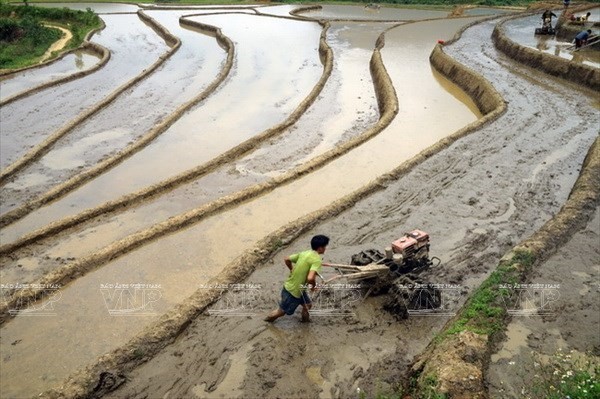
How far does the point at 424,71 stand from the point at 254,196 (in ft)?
46.6

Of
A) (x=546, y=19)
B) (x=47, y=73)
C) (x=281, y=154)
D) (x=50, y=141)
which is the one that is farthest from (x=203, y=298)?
(x=546, y=19)

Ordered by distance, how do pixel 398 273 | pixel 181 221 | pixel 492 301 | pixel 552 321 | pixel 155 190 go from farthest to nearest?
1. pixel 155 190
2. pixel 181 221
3. pixel 398 273
4. pixel 492 301
5. pixel 552 321

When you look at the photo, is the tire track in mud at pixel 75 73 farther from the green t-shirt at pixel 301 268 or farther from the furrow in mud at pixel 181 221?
the green t-shirt at pixel 301 268

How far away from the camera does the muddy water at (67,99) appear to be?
15163mm

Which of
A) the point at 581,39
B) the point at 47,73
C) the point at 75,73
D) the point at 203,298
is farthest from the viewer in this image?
the point at 47,73

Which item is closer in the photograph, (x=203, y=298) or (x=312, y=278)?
(x=312, y=278)

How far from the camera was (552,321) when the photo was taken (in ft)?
21.7

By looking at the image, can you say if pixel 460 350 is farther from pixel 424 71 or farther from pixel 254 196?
pixel 424 71

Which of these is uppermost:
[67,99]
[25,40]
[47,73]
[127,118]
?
[25,40]

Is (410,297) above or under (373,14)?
under

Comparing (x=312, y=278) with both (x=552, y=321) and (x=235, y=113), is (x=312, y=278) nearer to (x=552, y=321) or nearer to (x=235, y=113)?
(x=552, y=321)

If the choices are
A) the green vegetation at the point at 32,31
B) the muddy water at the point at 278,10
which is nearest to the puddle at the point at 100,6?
the green vegetation at the point at 32,31

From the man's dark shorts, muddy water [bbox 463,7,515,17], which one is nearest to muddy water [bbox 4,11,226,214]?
the man's dark shorts

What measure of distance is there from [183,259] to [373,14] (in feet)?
115
